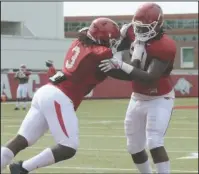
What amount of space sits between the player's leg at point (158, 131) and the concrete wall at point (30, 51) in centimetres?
3202

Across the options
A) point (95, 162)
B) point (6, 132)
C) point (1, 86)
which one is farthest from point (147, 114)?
point (1, 86)

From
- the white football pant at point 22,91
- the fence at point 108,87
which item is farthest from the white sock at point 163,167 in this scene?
the fence at point 108,87

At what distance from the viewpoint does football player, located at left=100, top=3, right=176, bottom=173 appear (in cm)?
627

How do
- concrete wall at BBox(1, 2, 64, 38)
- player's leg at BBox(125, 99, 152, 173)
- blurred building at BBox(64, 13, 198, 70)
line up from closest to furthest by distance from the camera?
player's leg at BBox(125, 99, 152, 173) < concrete wall at BBox(1, 2, 64, 38) < blurred building at BBox(64, 13, 198, 70)

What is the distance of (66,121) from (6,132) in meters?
7.87

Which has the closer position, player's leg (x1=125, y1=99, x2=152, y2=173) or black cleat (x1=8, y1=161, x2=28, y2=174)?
black cleat (x1=8, y1=161, x2=28, y2=174)

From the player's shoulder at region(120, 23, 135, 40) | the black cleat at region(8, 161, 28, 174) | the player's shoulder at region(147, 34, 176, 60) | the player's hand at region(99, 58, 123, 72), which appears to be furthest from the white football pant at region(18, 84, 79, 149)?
the player's shoulder at region(120, 23, 135, 40)

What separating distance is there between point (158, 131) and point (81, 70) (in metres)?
1.19

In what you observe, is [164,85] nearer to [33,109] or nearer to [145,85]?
[145,85]

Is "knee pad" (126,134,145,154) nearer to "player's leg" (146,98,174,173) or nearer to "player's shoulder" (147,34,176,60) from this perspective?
"player's leg" (146,98,174,173)

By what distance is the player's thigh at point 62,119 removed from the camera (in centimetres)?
582

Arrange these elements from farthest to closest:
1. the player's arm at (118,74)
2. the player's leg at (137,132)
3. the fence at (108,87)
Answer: the fence at (108,87), the player's leg at (137,132), the player's arm at (118,74)

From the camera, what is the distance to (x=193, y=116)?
749 inches

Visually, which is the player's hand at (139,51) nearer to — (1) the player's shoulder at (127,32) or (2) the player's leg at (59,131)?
(1) the player's shoulder at (127,32)
